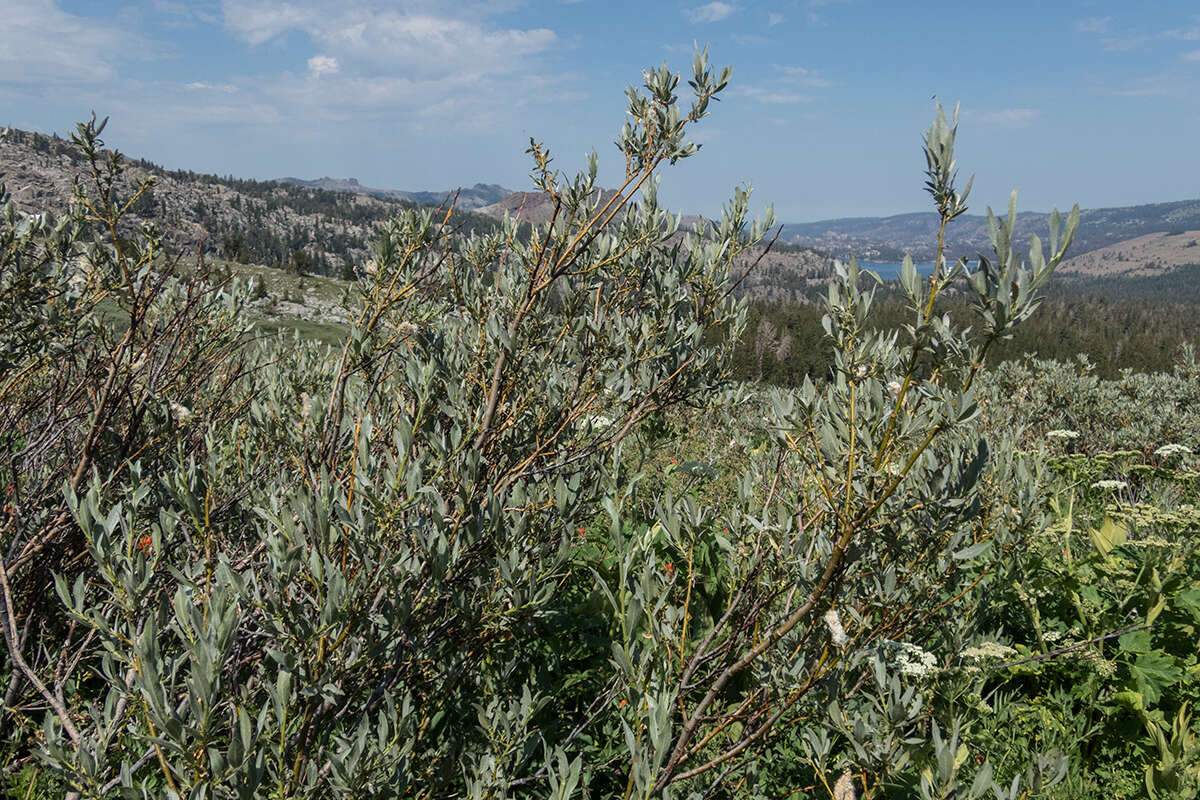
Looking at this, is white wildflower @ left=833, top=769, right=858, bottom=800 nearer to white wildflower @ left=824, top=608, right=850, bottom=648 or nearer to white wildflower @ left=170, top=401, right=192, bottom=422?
white wildflower @ left=824, top=608, right=850, bottom=648

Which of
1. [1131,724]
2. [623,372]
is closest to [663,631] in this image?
[623,372]

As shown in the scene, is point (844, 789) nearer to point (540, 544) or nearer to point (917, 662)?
point (540, 544)

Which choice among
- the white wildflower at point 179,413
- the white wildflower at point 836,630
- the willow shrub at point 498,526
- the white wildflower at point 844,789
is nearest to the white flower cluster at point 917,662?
the willow shrub at point 498,526

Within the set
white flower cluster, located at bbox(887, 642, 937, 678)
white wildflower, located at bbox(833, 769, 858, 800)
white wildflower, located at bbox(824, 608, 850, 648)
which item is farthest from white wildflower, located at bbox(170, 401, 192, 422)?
white flower cluster, located at bbox(887, 642, 937, 678)

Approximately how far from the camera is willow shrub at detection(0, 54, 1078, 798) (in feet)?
5.59

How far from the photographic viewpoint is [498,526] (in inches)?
86.1

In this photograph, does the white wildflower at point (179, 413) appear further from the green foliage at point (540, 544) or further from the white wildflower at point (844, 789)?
the white wildflower at point (844, 789)

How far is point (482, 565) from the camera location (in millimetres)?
2348

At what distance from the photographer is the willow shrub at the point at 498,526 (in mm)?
1705

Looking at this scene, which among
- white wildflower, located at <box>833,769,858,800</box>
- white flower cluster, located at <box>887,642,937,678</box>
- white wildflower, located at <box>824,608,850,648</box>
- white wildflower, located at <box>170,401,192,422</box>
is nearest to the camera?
white wildflower, located at <box>824,608,850,648</box>

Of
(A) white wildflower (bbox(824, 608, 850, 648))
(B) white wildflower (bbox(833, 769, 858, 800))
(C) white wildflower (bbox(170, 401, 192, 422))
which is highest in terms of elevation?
(C) white wildflower (bbox(170, 401, 192, 422))

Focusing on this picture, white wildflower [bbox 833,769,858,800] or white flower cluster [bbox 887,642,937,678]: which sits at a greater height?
white wildflower [bbox 833,769,858,800]

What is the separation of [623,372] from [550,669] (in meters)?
2.24

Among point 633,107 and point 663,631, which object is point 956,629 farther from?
point 633,107
